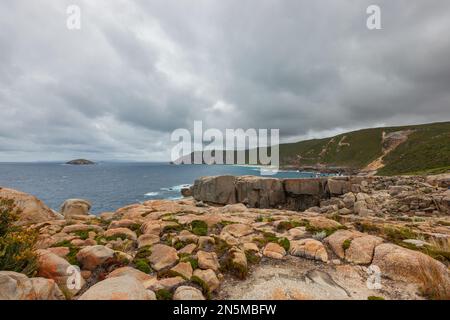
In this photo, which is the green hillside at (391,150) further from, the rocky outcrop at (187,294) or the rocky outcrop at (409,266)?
the rocky outcrop at (187,294)

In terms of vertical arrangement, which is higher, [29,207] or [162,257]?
[29,207]

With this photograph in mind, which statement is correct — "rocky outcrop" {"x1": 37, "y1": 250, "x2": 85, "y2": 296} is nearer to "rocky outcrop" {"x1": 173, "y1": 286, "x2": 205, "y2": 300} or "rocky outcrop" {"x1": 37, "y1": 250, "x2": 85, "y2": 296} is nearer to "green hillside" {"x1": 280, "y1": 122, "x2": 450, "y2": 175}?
"rocky outcrop" {"x1": 173, "y1": 286, "x2": 205, "y2": 300}

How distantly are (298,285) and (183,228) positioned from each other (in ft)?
21.7

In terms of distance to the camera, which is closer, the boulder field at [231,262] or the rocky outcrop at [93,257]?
the boulder field at [231,262]

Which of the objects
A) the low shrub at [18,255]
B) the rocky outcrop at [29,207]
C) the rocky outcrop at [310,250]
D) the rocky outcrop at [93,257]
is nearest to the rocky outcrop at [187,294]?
the rocky outcrop at [93,257]

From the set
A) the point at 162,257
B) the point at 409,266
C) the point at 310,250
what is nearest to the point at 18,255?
the point at 162,257

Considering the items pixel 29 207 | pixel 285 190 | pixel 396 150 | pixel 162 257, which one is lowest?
pixel 285 190

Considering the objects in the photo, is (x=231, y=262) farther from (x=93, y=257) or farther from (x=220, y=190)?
(x=220, y=190)

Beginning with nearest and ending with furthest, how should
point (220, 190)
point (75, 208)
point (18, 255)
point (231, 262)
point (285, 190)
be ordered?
1. point (18, 255)
2. point (231, 262)
3. point (75, 208)
4. point (285, 190)
5. point (220, 190)

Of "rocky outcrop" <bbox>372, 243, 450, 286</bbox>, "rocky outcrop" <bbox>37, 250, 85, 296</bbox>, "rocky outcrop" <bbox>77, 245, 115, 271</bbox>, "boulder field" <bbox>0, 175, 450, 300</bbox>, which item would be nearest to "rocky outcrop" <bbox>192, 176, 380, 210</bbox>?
"boulder field" <bbox>0, 175, 450, 300</bbox>

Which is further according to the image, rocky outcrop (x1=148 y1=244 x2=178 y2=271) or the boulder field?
rocky outcrop (x1=148 y1=244 x2=178 y2=271)

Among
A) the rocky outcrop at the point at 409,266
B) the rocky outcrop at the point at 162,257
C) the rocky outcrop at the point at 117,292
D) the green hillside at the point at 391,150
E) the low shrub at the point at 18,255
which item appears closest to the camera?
the rocky outcrop at the point at 117,292
